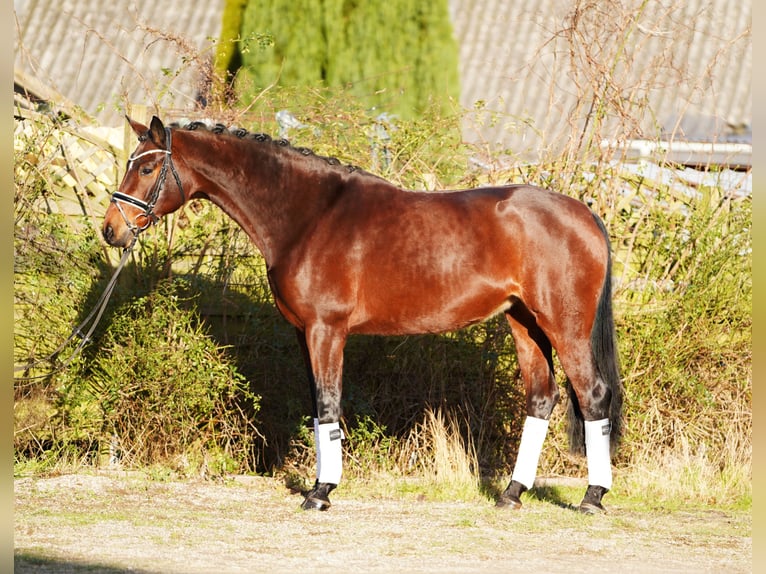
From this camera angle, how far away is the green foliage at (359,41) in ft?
43.7

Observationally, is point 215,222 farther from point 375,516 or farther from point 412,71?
point 412,71

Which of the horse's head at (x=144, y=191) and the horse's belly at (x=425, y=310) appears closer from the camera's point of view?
the horse's head at (x=144, y=191)

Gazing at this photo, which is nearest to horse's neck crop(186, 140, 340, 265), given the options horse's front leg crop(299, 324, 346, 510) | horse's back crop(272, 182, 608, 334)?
horse's back crop(272, 182, 608, 334)

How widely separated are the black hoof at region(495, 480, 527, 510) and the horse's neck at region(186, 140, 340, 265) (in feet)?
6.63

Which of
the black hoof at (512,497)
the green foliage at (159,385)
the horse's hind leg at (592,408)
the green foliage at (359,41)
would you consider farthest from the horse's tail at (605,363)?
the green foliage at (359,41)

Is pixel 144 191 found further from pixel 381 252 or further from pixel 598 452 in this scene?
pixel 598 452

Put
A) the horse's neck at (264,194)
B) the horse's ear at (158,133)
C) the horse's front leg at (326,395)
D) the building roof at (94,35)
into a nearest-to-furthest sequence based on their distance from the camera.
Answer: the horse's ear at (158,133) → the horse's front leg at (326,395) → the horse's neck at (264,194) → the building roof at (94,35)

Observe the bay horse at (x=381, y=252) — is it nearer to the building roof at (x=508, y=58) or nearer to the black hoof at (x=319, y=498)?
the black hoof at (x=319, y=498)

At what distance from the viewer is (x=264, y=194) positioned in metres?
5.79

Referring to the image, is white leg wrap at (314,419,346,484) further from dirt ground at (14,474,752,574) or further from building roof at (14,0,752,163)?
building roof at (14,0,752,163)

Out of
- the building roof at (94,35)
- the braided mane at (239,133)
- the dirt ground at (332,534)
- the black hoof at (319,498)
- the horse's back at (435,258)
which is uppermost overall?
the building roof at (94,35)

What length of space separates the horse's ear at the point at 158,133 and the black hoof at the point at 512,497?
9.66 feet

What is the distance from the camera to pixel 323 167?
5906 millimetres

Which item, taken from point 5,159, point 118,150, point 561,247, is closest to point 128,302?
point 118,150
